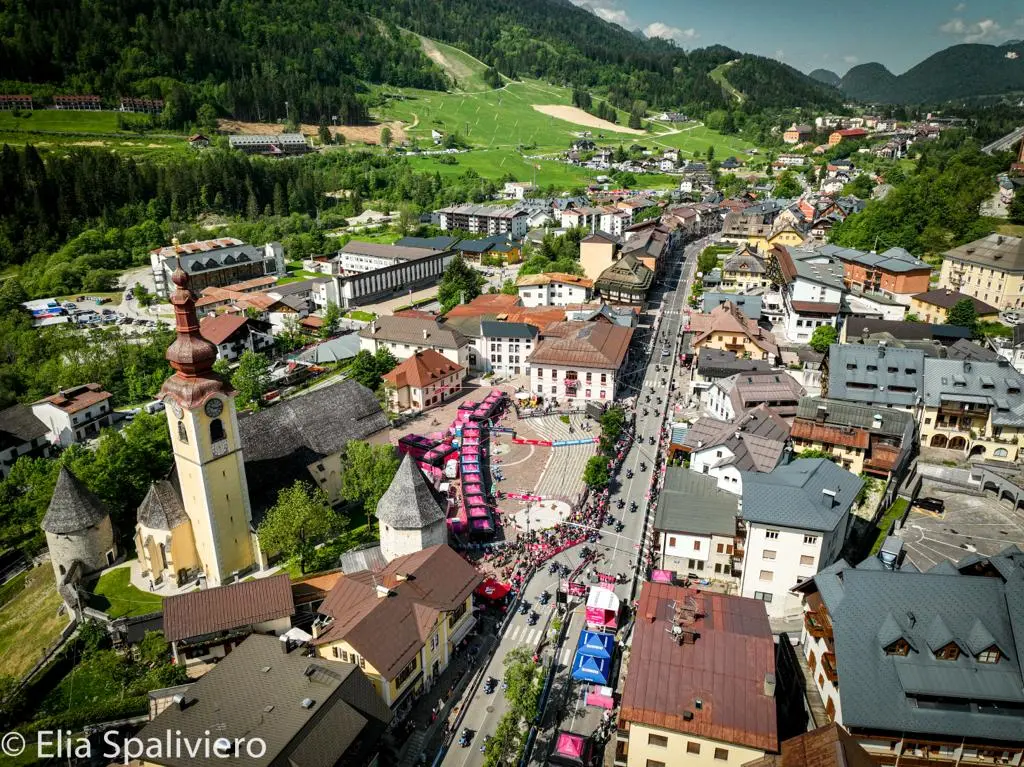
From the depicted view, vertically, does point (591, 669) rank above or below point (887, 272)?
below

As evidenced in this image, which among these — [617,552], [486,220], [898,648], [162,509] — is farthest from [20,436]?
[486,220]

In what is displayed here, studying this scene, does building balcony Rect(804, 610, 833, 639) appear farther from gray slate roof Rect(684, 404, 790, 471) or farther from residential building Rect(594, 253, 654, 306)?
residential building Rect(594, 253, 654, 306)

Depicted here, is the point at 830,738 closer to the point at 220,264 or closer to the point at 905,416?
the point at 905,416

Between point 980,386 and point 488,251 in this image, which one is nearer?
point 980,386

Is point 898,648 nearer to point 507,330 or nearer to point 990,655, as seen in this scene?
point 990,655

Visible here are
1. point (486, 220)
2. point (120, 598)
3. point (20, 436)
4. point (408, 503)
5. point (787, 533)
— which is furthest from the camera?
point (486, 220)

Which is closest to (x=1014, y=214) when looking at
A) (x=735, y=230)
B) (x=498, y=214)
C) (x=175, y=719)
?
(x=735, y=230)
